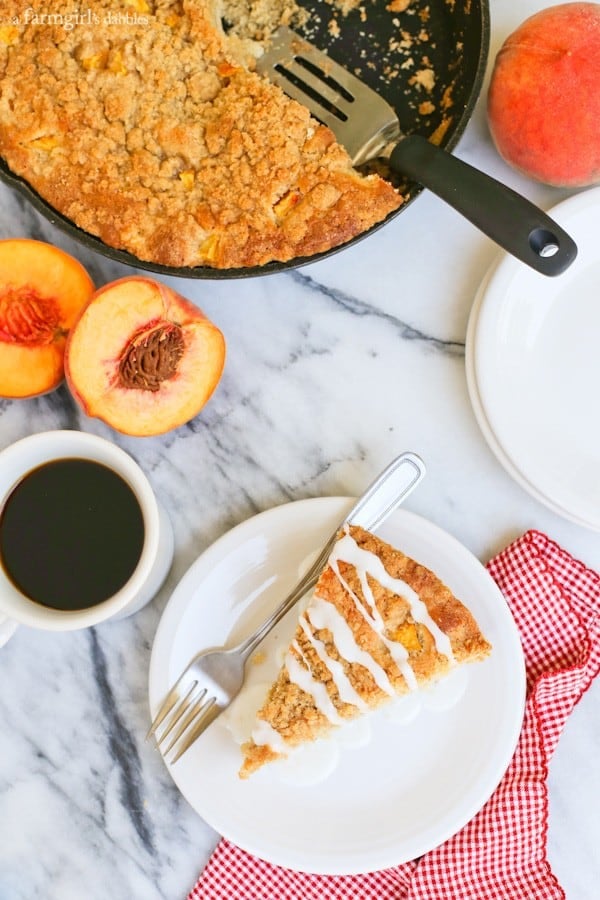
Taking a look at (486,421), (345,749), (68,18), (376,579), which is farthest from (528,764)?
(68,18)

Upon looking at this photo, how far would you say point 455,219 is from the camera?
1.33 m

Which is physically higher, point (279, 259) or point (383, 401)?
point (279, 259)

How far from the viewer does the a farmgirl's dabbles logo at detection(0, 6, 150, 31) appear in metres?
1.16

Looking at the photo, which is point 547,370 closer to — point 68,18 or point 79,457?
point 79,457

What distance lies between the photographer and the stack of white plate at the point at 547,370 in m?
1.27

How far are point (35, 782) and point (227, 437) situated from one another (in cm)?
62

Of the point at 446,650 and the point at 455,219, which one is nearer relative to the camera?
the point at 446,650

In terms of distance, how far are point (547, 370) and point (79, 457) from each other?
699mm

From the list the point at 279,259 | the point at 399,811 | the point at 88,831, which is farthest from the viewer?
the point at 88,831

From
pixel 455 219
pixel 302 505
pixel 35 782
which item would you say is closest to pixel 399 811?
pixel 302 505

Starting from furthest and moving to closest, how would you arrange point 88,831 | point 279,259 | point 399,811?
point 88,831
point 399,811
point 279,259

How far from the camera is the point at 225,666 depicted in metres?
1.27

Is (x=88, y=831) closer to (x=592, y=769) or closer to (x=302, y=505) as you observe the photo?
(x=302, y=505)

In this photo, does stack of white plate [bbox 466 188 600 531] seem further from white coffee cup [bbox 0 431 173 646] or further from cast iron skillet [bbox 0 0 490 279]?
white coffee cup [bbox 0 431 173 646]
